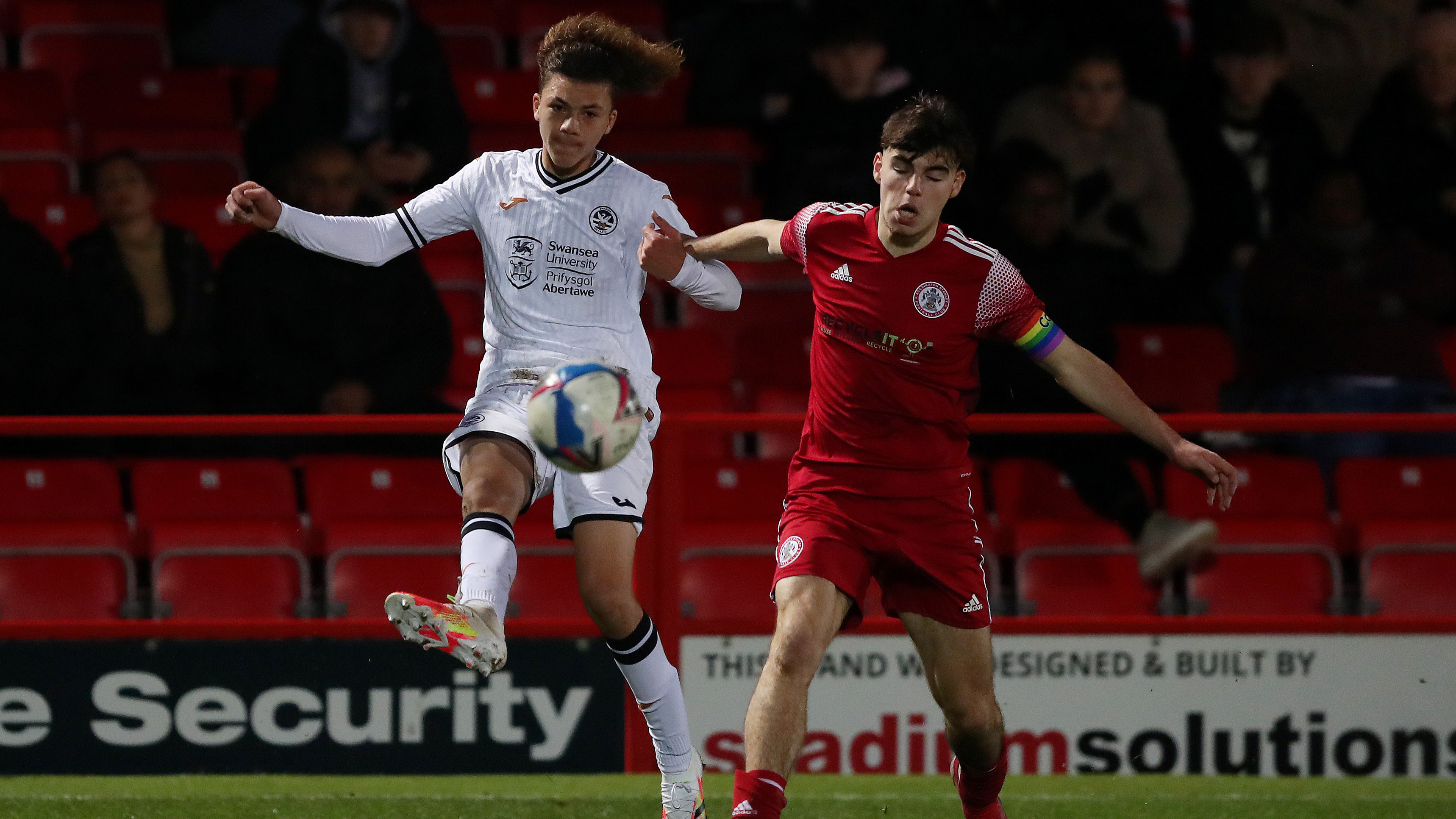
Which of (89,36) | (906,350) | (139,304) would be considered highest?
(89,36)

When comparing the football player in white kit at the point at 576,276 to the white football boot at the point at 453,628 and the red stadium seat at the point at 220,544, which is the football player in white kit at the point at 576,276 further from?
the red stadium seat at the point at 220,544

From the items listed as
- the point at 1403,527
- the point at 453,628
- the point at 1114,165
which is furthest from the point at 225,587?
the point at 1403,527

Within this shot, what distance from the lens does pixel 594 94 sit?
438 cm

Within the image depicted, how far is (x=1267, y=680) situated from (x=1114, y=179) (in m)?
2.68

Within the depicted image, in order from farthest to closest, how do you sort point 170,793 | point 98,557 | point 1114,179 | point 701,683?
1. point 1114,179
2. point 98,557
3. point 701,683
4. point 170,793

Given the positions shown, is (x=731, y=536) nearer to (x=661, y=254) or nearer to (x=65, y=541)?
(x=661, y=254)

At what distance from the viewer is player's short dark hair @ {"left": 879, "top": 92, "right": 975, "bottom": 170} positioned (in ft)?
13.1

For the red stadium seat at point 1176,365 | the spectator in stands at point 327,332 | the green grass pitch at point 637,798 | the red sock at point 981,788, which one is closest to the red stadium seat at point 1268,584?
the red stadium seat at point 1176,365

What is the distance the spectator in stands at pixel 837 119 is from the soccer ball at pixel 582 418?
3.55 m

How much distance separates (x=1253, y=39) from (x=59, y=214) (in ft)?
17.6

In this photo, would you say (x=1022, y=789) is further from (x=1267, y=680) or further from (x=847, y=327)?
(x=847, y=327)

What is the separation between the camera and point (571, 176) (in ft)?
14.8

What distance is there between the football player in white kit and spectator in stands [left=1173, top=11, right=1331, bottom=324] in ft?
12.4

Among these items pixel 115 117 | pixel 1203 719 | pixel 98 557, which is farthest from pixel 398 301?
pixel 1203 719
